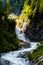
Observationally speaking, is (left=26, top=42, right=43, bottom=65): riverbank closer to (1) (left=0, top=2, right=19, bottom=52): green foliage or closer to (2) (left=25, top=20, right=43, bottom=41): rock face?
(1) (left=0, top=2, right=19, bottom=52): green foliage

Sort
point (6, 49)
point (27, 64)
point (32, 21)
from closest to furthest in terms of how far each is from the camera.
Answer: point (27, 64) → point (6, 49) → point (32, 21)

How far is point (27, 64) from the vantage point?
33906 millimetres

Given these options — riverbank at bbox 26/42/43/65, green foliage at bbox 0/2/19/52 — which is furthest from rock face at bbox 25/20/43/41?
riverbank at bbox 26/42/43/65

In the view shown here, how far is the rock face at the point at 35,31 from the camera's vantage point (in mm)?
73194

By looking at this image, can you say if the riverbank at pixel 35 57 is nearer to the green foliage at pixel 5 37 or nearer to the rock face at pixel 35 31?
the green foliage at pixel 5 37

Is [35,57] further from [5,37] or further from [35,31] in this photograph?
[35,31]

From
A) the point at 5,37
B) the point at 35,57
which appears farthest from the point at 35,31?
the point at 35,57

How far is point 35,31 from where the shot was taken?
75312 millimetres

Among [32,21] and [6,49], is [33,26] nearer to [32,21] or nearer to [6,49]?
[32,21]

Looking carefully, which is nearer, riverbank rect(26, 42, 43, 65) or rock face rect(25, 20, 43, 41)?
riverbank rect(26, 42, 43, 65)

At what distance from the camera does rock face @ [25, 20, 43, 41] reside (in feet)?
240

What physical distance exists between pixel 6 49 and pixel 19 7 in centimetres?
7940

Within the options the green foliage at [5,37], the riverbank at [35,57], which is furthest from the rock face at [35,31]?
the riverbank at [35,57]

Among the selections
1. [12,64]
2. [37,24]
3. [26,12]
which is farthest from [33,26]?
[12,64]
